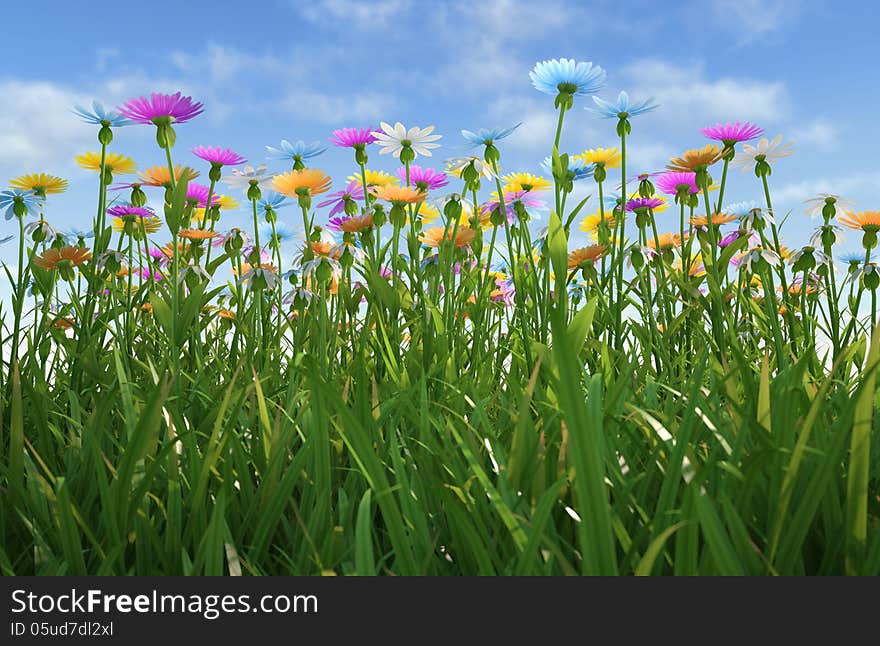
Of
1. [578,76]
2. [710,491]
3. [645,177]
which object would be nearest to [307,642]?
[710,491]

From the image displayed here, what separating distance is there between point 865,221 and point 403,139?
4.80 feet

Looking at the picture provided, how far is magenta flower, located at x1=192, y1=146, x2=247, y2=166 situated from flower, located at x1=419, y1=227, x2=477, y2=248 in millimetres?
579

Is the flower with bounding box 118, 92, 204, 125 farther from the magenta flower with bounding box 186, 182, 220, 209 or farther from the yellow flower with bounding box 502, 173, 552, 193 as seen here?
the yellow flower with bounding box 502, 173, 552, 193

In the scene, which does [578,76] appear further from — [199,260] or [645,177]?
[199,260]

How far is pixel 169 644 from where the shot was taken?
2.10 ft

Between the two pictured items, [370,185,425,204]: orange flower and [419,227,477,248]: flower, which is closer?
[370,185,425,204]: orange flower

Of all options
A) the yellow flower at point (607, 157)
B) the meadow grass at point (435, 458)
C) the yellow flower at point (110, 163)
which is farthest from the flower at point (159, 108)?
the yellow flower at point (607, 157)

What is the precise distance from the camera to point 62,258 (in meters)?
1.97

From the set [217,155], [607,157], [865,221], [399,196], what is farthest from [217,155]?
[865,221]

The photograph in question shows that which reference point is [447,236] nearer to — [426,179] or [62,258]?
[426,179]

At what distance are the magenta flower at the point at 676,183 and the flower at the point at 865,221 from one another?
0.49 meters

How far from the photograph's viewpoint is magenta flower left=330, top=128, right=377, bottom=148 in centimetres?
198

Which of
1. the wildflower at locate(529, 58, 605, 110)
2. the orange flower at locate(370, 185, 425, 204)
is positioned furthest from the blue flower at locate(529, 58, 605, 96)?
the orange flower at locate(370, 185, 425, 204)

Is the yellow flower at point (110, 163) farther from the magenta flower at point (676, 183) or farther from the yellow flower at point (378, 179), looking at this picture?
the magenta flower at point (676, 183)
